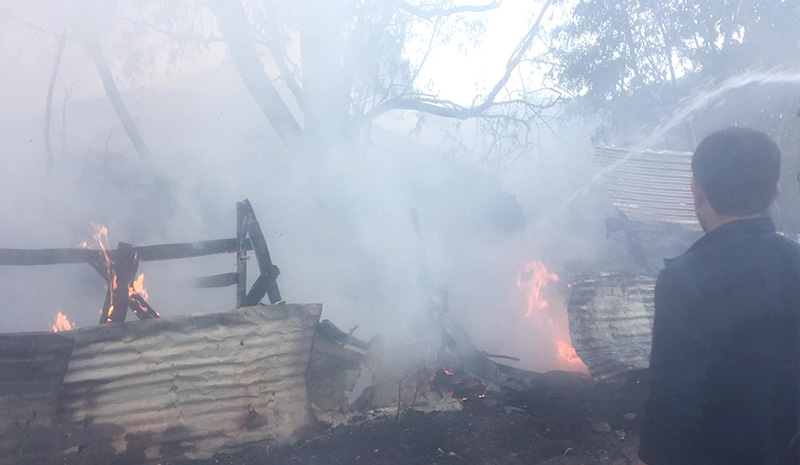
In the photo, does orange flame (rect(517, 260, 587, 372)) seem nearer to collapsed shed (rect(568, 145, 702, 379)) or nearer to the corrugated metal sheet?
collapsed shed (rect(568, 145, 702, 379))

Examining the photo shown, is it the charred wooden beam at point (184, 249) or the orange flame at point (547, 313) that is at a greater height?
the charred wooden beam at point (184, 249)

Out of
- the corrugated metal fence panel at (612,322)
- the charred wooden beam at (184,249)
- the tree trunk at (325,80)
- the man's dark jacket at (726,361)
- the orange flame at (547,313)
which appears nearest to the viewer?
the man's dark jacket at (726,361)

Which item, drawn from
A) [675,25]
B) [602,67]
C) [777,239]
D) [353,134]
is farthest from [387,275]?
[675,25]

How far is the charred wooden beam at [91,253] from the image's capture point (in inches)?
179

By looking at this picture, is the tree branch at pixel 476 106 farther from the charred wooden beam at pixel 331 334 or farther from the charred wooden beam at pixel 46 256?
the charred wooden beam at pixel 46 256

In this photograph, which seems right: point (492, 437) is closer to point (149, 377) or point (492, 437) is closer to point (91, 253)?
point (149, 377)

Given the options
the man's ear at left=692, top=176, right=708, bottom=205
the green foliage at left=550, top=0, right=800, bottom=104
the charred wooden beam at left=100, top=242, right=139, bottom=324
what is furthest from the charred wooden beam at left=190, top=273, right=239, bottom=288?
the green foliage at left=550, top=0, right=800, bottom=104

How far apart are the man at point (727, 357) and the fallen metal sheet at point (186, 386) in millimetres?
3785

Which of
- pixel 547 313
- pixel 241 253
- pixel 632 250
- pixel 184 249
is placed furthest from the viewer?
pixel 547 313

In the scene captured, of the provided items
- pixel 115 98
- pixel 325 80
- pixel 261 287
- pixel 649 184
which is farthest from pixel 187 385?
pixel 115 98

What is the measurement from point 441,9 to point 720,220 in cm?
969

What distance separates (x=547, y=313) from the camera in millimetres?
10172

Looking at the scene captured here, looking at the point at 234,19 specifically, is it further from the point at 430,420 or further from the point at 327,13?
the point at 430,420

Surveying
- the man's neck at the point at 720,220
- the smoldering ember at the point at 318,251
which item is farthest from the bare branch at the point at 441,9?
the man's neck at the point at 720,220
